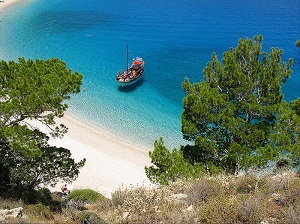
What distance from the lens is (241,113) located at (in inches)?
563

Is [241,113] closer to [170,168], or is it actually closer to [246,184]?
[170,168]

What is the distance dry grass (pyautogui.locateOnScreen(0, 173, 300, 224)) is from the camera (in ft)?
24.4

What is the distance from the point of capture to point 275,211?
769 centimetres

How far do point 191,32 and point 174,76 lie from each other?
2080cm

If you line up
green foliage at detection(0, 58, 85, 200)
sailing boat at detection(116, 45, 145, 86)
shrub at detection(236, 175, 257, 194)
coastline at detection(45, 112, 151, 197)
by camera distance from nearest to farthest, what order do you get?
shrub at detection(236, 175, 257, 194), green foliage at detection(0, 58, 85, 200), coastline at detection(45, 112, 151, 197), sailing boat at detection(116, 45, 145, 86)

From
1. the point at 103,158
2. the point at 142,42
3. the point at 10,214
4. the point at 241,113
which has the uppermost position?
the point at 142,42

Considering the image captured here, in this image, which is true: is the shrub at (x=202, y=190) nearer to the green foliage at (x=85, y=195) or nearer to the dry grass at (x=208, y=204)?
the dry grass at (x=208, y=204)

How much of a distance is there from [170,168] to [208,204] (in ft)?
17.1

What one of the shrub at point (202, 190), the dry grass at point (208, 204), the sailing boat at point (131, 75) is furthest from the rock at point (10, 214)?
the sailing boat at point (131, 75)

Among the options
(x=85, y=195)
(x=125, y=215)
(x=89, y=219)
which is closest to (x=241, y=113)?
(x=125, y=215)

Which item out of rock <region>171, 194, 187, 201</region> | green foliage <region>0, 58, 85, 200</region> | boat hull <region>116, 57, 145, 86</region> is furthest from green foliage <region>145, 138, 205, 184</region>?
boat hull <region>116, 57, 145, 86</region>

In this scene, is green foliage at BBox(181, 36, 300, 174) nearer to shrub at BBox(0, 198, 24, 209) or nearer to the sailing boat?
shrub at BBox(0, 198, 24, 209)

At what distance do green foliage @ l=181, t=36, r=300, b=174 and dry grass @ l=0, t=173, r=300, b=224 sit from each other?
3422 mm

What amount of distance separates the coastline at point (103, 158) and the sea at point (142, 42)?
1359 millimetres
